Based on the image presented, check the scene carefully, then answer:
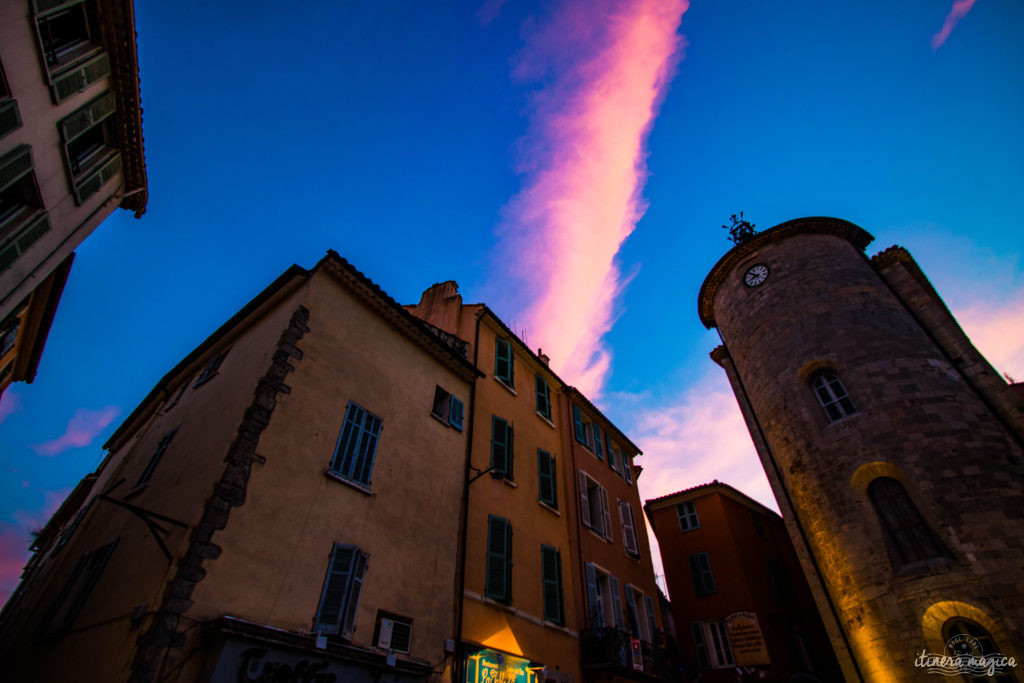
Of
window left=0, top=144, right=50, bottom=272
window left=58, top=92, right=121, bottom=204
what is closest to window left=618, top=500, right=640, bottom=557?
window left=0, top=144, right=50, bottom=272

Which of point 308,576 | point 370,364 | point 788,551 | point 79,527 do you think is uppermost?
point 788,551

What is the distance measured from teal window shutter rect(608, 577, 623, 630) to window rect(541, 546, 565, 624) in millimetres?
2722

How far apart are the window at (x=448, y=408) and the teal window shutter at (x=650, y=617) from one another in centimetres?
940

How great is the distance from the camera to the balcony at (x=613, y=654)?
11039mm

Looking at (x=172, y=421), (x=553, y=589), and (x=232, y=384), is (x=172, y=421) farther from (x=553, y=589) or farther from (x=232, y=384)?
(x=553, y=589)

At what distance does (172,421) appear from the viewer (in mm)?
10422

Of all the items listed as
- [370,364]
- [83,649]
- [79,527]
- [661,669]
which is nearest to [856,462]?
[661,669]

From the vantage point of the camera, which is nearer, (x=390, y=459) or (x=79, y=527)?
(x=390, y=459)

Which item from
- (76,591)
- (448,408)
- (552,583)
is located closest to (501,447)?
(448,408)

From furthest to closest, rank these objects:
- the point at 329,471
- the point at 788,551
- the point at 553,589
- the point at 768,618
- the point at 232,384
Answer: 1. the point at 788,551
2. the point at 768,618
3. the point at 553,589
4. the point at 232,384
5. the point at 329,471

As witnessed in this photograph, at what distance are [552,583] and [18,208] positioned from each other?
13.2m

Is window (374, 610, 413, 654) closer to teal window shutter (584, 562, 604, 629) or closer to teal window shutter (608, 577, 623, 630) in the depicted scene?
teal window shutter (584, 562, 604, 629)

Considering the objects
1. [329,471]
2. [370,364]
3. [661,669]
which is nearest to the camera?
[329,471]

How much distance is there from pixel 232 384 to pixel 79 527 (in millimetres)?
6994
